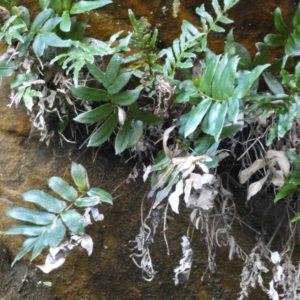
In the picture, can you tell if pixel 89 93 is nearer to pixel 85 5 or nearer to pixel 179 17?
pixel 85 5

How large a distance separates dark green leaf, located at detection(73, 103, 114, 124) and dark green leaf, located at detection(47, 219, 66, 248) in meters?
0.22

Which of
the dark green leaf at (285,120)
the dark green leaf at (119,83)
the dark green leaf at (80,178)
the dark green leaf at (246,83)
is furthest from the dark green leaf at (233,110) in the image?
the dark green leaf at (80,178)

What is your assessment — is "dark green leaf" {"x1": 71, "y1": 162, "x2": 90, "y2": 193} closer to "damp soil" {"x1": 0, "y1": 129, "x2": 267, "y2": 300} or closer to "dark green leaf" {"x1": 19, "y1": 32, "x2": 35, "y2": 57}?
"damp soil" {"x1": 0, "y1": 129, "x2": 267, "y2": 300}

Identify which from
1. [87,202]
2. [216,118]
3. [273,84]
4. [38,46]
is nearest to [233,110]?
[216,118]

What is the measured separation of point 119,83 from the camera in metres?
1.03

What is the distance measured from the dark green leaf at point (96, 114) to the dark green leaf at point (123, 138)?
0.05 meters

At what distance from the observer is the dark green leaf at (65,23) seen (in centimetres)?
106

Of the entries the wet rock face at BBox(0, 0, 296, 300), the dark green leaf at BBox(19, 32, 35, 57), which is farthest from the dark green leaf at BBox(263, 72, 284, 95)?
the dark green leaf at BBox(19, 32, 35, 57)

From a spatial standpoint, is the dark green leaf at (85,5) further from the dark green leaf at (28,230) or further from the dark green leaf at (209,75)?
the dark green leaf at (28,230)

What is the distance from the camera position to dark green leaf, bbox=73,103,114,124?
3.36 feet

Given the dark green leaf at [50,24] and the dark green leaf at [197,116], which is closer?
the dark green leaf at [197,116]

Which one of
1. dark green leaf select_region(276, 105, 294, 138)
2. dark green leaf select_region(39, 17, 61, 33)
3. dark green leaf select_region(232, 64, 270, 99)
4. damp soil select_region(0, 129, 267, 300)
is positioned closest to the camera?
dark green leaf select_region(232, 64, 270, 99)

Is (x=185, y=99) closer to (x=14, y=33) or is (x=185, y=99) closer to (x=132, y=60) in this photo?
(x=132, y=60)

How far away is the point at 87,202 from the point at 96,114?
0.61ft
